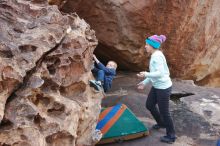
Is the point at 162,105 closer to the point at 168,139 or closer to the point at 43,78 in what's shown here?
the point at 168,139

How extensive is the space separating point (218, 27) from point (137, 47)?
86.3 inches

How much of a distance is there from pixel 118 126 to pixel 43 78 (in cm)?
192

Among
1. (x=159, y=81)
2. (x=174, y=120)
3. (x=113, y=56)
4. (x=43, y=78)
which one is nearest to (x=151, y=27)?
(x=113, y=56)

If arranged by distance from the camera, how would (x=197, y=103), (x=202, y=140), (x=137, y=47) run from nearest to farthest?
(x=202, y=140), (x=197, y=103), (x=137, y=47)

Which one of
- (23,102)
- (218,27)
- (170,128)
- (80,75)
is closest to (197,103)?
(170,128)

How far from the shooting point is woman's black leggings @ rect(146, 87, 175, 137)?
18.7ft

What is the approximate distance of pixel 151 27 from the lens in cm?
889

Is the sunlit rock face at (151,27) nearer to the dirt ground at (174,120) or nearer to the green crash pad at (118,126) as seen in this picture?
the dirt ground at (174,120)

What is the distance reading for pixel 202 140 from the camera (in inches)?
249

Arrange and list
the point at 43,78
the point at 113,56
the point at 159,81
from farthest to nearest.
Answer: the point at 113,56 → the point at 159,81 → the point at 43,78

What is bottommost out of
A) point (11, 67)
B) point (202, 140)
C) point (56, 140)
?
point (202, 140)

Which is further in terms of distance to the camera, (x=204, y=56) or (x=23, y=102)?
(x=204, y=56)

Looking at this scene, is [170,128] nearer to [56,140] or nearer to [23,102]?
[56,140]

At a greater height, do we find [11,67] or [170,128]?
[11,67]
